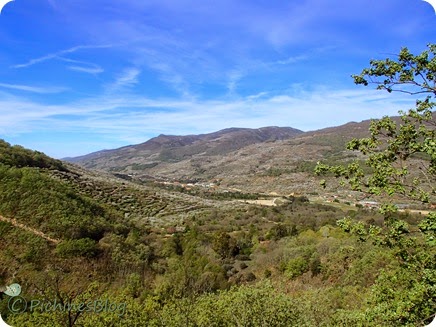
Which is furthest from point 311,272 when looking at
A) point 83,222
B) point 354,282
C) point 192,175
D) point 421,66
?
point 192,175

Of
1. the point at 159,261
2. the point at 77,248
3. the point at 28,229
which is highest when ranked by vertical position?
the point at 28,229

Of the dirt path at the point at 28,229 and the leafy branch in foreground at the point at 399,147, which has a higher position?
the leafy branch in foreground at the point at 399,147

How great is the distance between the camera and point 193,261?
69.9ft

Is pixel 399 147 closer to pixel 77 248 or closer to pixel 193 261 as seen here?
pixel 77 248

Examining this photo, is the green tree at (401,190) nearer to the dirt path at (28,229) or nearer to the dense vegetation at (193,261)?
the dense vegetation at (193,261)

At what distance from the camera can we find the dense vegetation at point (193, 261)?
6.62 metres

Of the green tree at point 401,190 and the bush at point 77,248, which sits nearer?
the green tree at point 401,190

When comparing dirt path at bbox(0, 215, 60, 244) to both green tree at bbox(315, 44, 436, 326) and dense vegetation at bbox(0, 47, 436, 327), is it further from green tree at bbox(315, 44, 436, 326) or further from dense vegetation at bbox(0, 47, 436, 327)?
green tree at bbox(315, 44, 436, 326)

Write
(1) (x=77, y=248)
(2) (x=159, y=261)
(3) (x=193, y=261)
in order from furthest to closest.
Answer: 1. (3) (x=193, y=261)
2. (2) (x=159, y=261)
3. (1) (x=77, y=248)

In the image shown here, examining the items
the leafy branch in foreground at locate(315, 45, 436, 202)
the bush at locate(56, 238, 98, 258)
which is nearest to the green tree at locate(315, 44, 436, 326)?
Answer: the leafy branch in foreground at locate(315, 45, 436, 202)

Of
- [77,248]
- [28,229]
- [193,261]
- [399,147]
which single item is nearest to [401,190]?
[399,147]

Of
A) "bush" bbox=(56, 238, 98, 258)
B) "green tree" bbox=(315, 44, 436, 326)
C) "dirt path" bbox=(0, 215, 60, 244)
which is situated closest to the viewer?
"green tree" bbox=(315, 44, 436, 326)

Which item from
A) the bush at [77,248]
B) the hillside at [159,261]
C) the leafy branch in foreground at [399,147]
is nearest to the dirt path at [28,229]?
the hillside at [159,261]

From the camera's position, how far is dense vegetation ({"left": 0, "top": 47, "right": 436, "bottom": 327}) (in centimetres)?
662
